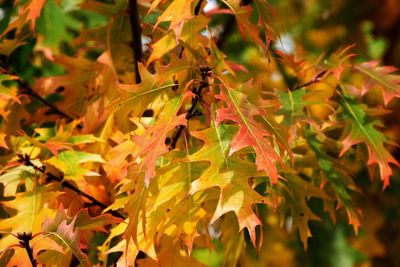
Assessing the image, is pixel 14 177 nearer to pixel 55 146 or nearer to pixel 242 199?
pixel 55 146

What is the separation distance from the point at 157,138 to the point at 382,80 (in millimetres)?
878

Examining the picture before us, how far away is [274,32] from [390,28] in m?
3.44

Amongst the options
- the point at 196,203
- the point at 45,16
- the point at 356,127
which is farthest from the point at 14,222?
the point at 45,16

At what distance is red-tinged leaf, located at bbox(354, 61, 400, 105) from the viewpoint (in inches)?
84.0

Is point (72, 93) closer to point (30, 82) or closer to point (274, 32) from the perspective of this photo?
point (30, 82)

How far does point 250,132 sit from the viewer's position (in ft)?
5.23

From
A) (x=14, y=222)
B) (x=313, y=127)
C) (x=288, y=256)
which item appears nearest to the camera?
(x=14, y=222)

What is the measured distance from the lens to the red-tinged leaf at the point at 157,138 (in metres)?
1.56

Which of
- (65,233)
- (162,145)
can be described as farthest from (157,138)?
Result: (65,233)

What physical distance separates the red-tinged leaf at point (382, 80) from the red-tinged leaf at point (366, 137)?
64 mm

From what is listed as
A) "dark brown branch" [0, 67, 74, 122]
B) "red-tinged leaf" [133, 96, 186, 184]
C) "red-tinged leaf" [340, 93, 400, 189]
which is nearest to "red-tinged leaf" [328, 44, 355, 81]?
"red-tinged leaf" [340, 93, 400, 189]

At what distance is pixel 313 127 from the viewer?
2105 millimetres

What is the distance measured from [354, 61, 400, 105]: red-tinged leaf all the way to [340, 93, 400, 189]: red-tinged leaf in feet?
0.21

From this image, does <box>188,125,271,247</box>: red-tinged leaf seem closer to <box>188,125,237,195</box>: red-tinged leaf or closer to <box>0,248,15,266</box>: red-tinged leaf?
<box>188,125,237,195</box>: red-tinged leaf
